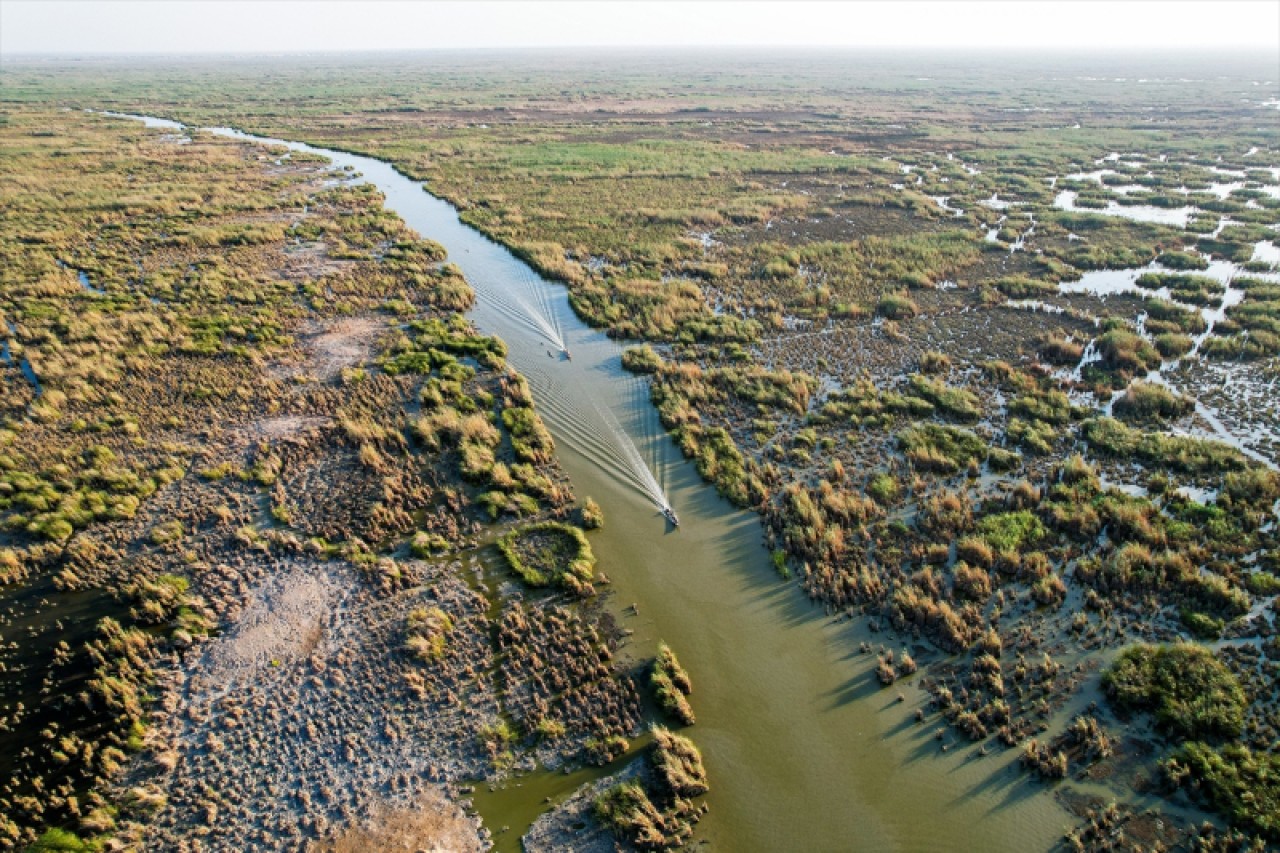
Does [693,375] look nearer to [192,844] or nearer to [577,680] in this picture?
[577,680]

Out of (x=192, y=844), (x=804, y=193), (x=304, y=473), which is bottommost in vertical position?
(x=192, y=844)

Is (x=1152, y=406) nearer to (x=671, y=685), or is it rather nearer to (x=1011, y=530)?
(x=1011, y=530)

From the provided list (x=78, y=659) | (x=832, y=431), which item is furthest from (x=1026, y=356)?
(x=78, y=659)

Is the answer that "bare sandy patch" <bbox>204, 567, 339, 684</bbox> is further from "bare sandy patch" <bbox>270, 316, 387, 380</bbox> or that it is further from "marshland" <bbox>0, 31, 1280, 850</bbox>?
"bare sandy patch" <bbox>270, 316, 387, 380</bbox>

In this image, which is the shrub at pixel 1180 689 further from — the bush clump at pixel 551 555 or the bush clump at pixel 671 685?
the bush clump at pixel 551 555

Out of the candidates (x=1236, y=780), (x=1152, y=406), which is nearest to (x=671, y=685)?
(x=1236, y=780)

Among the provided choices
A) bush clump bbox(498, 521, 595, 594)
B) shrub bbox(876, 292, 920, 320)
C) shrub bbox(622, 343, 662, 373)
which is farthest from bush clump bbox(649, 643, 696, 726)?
shrub bbox(876, 292, 920, 320)
